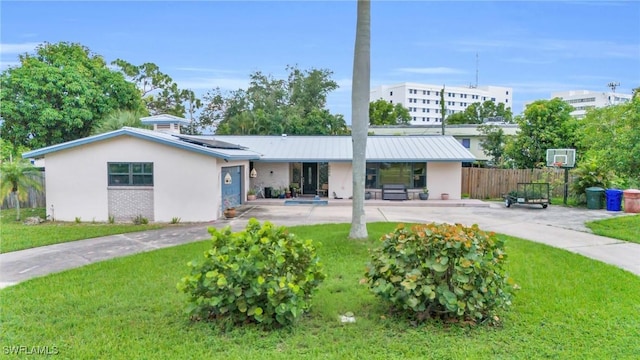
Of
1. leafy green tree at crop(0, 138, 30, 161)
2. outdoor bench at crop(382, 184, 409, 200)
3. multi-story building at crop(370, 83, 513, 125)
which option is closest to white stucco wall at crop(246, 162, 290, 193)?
outdoor bench at crop(382, 184, 409, 200)

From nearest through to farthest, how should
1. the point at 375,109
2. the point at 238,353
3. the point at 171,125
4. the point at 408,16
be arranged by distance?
1. the point at 238,353
2. the point at 408,16
3. the point at 171,125
4. the point at 375,109

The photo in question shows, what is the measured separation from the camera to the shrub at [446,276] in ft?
14.6

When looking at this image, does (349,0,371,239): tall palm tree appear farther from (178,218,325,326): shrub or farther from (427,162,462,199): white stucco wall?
(427,162,462,199): white stucco wall

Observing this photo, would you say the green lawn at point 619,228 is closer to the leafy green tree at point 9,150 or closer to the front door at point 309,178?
the front door at point 309,178

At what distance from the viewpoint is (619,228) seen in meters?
11.7

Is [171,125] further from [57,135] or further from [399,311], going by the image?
[399,311]

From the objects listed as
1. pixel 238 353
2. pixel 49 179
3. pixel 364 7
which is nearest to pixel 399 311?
→ pixel 238 353

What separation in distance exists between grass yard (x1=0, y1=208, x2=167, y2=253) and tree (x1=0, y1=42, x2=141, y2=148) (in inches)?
340

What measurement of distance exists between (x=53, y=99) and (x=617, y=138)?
2752 cm

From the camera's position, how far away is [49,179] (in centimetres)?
1419

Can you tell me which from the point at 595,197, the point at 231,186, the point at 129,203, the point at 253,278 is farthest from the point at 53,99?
the point at 595,197

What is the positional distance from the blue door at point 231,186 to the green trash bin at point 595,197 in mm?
14836

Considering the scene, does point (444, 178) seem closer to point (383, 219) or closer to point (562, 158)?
point (562, 158)

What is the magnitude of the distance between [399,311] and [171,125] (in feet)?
51.7
